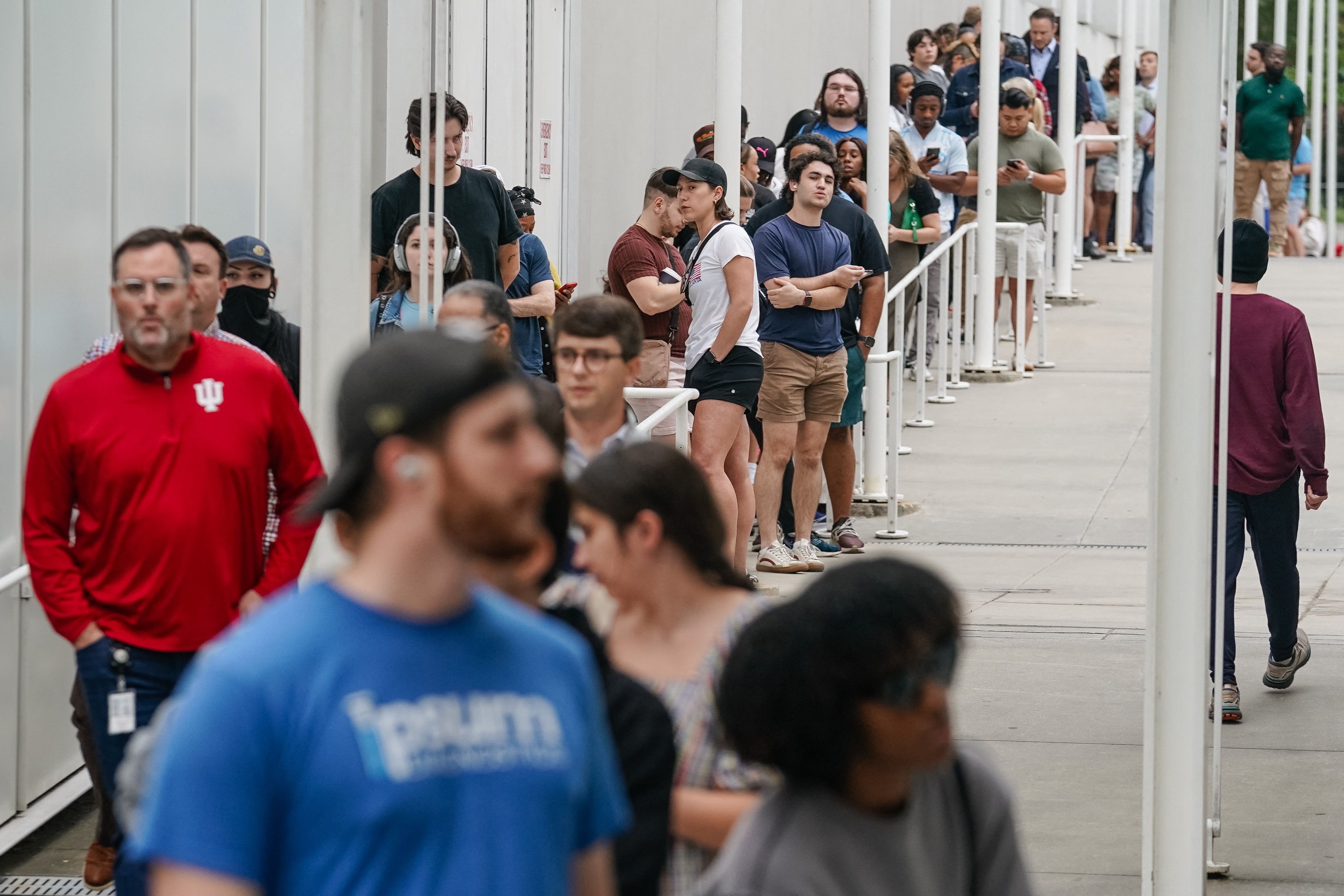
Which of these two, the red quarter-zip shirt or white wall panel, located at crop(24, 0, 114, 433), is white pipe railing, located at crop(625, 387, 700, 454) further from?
the red quarter-zip shirt

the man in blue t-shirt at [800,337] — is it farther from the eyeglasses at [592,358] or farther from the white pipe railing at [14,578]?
the eyeglasses at [592,358]

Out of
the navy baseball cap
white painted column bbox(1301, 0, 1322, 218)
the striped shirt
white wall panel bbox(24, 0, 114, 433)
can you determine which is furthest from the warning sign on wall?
white painted column bbox(1301, 0, 1322, 218)

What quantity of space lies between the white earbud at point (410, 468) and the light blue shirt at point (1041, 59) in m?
17.3

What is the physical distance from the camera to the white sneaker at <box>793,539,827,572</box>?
9.14m

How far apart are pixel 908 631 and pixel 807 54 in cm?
1692

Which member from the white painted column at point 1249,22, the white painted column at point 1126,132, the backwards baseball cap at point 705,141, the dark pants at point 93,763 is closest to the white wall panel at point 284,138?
the dark pants at point 93,763

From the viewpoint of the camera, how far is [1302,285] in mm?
19188

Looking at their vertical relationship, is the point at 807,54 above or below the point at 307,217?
above

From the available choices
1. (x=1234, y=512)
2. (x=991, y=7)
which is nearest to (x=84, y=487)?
(x=1234, y=512)

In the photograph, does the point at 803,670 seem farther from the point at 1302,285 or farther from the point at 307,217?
the point at 1302,285

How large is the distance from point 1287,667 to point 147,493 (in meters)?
4.79

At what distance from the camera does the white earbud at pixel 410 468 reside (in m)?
1.88

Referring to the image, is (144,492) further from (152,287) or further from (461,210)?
(461,210)

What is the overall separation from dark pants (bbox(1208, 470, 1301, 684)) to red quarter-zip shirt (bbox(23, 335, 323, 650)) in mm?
3839
